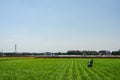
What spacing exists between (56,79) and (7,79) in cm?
378

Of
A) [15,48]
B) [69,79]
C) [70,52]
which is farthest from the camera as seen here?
[70,52]

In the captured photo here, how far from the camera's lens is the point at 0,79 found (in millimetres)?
17797

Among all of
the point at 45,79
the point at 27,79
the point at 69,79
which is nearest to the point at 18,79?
the point at 27,79

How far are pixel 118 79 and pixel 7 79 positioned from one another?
860cm

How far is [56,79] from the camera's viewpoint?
1783cm

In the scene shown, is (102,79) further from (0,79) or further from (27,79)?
(0,79)

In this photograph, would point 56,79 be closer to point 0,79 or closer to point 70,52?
point 0,79

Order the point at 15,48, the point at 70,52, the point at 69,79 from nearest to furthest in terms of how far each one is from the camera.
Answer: the point at 69,79, the point at 15,48, the point at 70,52

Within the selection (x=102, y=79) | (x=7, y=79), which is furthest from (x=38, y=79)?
(x=102, y=79)

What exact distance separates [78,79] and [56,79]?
1.70 meters

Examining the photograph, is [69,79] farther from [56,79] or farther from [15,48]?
[15,48]

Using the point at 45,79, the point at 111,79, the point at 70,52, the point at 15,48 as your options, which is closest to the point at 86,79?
the point at 111,79

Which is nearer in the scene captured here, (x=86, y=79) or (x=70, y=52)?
(x=86, y=79)

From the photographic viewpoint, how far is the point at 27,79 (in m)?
18.0
